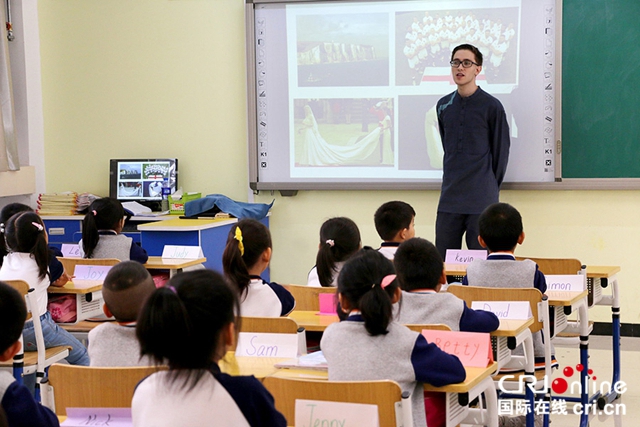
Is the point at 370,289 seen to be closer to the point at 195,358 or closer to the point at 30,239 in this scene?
the point at 195,358

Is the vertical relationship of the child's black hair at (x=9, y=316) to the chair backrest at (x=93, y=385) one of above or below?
above

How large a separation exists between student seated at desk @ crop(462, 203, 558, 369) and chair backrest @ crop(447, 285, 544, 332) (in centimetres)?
28

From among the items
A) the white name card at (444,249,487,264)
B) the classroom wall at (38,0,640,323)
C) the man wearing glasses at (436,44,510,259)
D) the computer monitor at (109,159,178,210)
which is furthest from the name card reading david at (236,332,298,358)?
the computer monitor at (109,159,178,210)

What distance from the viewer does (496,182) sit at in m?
5.02

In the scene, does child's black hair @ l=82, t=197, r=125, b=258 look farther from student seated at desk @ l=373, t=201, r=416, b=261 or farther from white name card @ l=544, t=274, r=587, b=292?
white name card @ l=544, t=274, r=587, b=292

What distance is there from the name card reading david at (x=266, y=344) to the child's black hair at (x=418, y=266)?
Result: 40 cm

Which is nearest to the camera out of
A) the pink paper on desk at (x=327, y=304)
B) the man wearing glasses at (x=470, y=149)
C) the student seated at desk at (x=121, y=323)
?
the student seated at desk at (x=121, y=323)

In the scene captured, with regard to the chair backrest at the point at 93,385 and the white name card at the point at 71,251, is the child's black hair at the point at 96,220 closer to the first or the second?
the white name card at the point at 71,251

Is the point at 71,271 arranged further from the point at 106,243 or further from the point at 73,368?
the point at 73,368

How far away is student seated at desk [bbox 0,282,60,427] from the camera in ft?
5.14

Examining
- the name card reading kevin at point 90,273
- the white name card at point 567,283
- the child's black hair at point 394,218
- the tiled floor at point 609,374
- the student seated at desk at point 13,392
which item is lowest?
the tiled floor at point 609,374

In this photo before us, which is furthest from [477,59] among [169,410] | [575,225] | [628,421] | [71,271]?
[169,410]

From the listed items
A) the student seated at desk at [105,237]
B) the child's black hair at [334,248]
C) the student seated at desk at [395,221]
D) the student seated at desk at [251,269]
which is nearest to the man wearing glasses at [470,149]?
the student seated at desk at [395,221]

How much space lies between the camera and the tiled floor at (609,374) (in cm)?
360
